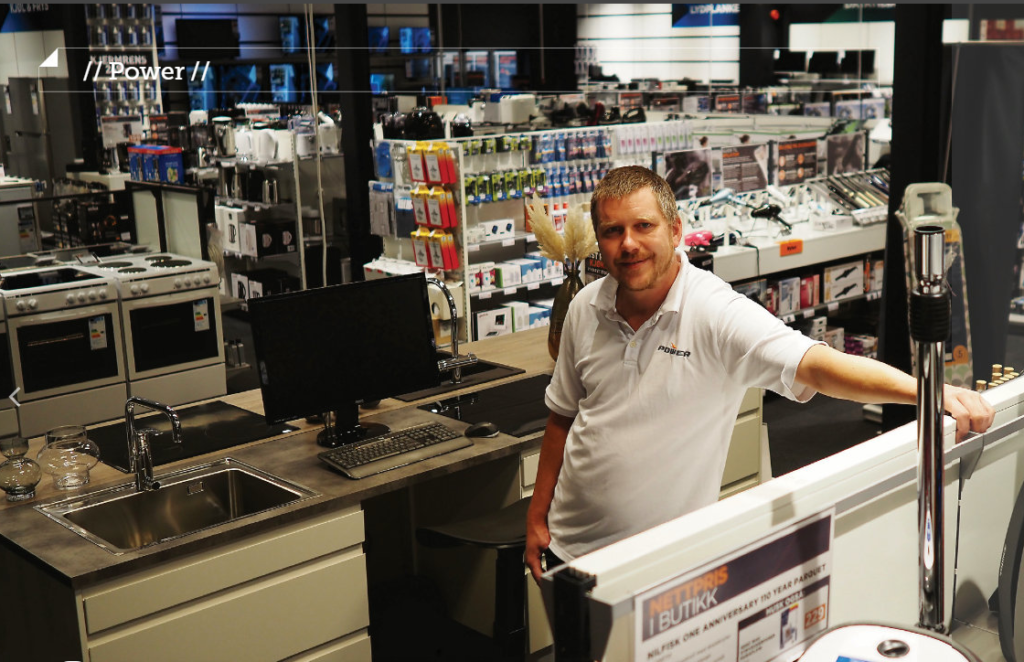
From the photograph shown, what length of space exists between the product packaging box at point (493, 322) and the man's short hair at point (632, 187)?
472cm

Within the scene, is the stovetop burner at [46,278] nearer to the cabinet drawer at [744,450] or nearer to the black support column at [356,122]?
the black support column at [356,122]

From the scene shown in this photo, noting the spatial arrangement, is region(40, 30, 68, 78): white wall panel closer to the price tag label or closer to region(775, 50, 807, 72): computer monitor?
the price tag label

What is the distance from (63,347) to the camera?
6016 mm

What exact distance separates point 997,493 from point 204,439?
2.53 m

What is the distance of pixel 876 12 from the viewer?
13773mm

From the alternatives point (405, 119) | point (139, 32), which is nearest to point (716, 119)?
point (405, 119)

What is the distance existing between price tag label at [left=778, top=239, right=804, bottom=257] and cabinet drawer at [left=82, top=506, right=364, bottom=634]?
467cm

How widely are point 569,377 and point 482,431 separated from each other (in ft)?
3.35

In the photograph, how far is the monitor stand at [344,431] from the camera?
327cm

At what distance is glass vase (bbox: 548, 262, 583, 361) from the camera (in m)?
3.97

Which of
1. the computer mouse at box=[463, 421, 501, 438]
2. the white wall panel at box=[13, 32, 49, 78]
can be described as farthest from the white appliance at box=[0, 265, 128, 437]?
the white wall panel at box=[13, 32, 49, 78]

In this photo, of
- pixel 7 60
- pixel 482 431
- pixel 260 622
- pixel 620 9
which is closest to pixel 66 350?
pixel 482 431

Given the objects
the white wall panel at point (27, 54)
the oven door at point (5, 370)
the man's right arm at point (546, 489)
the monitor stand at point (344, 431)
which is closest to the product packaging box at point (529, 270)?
the oven door at point (5, 370)

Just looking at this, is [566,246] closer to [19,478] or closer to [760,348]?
[760,348]
